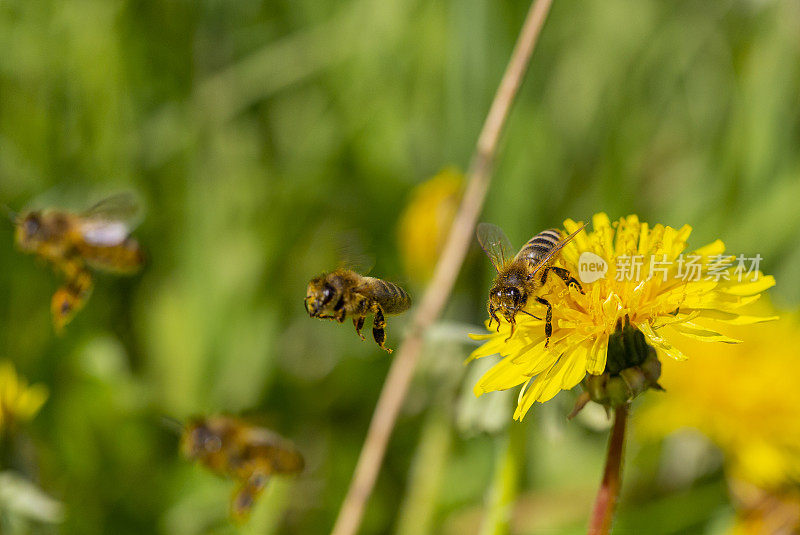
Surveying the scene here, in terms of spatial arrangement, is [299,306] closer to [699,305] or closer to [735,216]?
[735,216]

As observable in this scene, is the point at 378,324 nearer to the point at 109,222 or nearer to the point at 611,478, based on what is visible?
the point at 611,478

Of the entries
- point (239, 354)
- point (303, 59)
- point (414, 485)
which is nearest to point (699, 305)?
point (414, 485)

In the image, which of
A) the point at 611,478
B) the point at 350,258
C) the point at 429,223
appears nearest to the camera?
the point at 611,478

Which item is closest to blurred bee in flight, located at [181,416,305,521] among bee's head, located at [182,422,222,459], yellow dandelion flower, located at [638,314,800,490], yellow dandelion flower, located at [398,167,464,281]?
bee's head, located at [182,422,222,459]

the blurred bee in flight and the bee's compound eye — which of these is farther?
the blurred bee in flight

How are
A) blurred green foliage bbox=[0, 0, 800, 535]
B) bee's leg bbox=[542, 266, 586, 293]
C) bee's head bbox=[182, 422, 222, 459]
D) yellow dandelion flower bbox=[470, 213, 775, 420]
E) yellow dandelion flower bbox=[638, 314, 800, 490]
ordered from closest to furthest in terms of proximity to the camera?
yellow dandelion flower bbox=[470, 213, 775, 420]
bee's leg bbox=[542, 266, 586, 293]
bee's head bbox=[182, 422, 222, 459]
yellow dandelion flower bbox=[638, 314, 800, 490]
blurred green foliage bbox=[0, 0, 800, 535]

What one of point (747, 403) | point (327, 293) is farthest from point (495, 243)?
point (747, 403)

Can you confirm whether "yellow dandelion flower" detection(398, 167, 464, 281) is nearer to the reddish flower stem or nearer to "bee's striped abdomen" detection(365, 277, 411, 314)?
"bee's striped abdomen" detection(365, 277, 411, 314)
